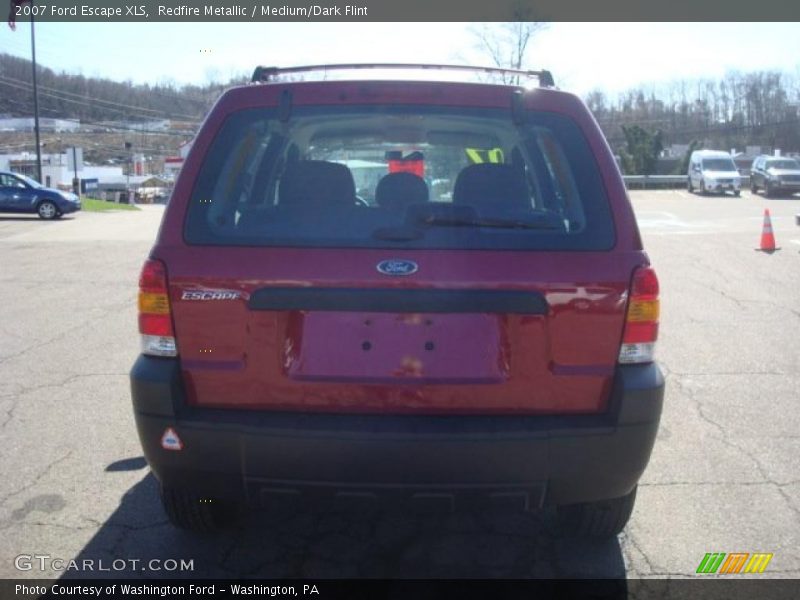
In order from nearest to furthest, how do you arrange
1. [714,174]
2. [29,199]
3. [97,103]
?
1. [29,199]
2. [714,174]
3. [97,103]

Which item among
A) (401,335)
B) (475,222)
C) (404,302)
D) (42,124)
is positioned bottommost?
(401,335)

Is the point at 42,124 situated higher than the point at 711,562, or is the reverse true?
the point at 42,124

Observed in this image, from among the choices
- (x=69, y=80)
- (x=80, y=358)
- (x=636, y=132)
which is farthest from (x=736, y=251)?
(x=69, y=80)

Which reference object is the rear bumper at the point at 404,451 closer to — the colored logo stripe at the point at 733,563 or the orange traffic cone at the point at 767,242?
the colored logo stripe at the point at 733,563

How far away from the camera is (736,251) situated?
14203mm

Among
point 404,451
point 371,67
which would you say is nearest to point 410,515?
point 404,451

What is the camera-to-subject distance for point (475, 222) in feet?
9.61

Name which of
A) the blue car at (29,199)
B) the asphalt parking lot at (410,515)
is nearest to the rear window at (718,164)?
the blue car at (29,199)

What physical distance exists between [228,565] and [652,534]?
6.07 feet

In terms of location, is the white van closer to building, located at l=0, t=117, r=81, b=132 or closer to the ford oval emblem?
the ford oval emblem

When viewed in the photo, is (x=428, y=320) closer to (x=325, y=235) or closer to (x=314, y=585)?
(x=325, y=235)

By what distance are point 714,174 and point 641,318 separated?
124ft

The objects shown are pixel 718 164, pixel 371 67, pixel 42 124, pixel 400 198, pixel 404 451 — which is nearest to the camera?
pixel 404 451

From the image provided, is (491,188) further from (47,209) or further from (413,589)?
(47,209)
